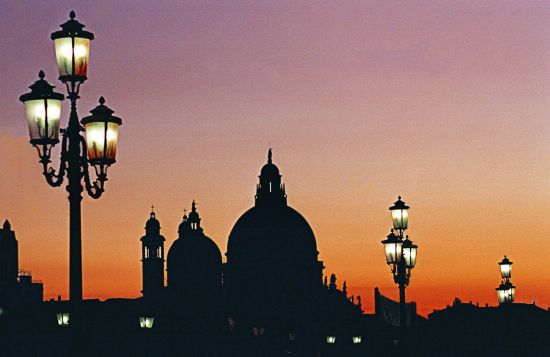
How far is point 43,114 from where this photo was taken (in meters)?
20.2

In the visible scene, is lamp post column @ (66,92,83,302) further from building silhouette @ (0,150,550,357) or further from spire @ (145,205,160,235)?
spire @ (145,205,160,235)

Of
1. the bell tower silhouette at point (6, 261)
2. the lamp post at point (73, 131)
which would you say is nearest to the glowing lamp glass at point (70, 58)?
the lamp post at point (73, 131)

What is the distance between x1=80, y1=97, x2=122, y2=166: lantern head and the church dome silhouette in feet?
491

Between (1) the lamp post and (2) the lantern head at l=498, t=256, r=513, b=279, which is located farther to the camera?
(2) the lantern head at l=498, t=256, r=513, b=279

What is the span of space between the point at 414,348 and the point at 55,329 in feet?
310

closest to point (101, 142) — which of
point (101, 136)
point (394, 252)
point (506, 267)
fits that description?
point (101, 136)

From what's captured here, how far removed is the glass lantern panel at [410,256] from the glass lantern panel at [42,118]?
21.4 meters

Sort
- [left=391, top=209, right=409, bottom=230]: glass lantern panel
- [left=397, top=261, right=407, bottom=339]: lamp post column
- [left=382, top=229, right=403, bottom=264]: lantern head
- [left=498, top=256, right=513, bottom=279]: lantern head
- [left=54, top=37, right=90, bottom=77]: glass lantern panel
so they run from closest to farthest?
[left=54, top=37, right=90, bottom=77]: glass lantern panel → [left=397, top=261, right=407, bottom=339]: lamp post column → [left=382, top=229, right=403, bottom=264]: lantern head → [left=391, top=209, right=409, bottom=230]: glass lantern panel → [left=498, top=256, right=513, bottom=279]: lantern head

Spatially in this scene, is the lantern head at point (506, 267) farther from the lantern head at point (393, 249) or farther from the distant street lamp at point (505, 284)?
the lantern head at point (393, 249)

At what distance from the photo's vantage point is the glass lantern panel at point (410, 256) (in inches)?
1591

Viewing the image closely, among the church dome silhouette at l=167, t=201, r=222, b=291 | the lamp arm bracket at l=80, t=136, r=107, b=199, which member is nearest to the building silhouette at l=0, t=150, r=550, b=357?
the church dome silhouette at l=167, t=201, r=222, b=291

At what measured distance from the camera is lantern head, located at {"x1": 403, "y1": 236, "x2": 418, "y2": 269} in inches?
1592

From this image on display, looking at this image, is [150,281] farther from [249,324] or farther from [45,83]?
[45,83]

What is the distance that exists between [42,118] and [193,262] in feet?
508
